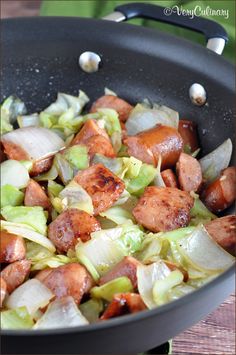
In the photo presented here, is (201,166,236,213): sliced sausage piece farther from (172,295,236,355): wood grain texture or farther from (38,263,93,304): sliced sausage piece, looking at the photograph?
(38,263,93,304): sliced sausage piece

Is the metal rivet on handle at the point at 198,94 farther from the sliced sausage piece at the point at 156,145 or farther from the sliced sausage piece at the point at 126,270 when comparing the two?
the sliced sausage piece at the point at 126,270

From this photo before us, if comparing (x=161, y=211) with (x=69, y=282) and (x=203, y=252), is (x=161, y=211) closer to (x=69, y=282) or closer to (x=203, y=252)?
(x=203, y=252)

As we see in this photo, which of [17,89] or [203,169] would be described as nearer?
[203,169]

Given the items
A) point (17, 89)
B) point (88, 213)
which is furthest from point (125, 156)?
point (17, 89)

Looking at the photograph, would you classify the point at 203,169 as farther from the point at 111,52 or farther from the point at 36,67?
the point at 36,67

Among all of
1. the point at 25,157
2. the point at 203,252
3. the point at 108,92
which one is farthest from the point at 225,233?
the point at 108,92

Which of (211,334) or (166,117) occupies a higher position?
(166,117)

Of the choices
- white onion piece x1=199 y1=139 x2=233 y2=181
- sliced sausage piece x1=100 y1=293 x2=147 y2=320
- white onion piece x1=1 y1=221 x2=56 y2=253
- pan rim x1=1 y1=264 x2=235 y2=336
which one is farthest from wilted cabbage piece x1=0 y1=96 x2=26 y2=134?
pan rim x1=1 y1=264 x2=235 y2=336
